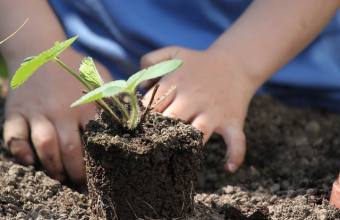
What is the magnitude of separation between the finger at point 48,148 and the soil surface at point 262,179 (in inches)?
2.4

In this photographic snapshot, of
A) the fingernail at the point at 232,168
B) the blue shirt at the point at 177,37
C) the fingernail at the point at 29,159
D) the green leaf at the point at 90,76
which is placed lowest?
the fingernail at the point at 29,159

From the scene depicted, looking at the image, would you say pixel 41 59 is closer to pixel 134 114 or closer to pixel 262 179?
pixel 134 114

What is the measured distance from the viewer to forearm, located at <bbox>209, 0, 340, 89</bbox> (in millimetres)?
1632

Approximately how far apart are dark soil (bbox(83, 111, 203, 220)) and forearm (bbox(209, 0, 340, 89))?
1.87 ft

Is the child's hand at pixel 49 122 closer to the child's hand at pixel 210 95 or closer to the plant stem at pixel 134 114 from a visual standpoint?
the child's hand at pixel 210 95

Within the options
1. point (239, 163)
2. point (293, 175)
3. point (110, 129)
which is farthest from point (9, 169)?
point (293, 175)

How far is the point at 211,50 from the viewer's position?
1610 mm

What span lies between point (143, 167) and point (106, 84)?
15cm

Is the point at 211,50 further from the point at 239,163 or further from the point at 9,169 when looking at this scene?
the point at 9,169

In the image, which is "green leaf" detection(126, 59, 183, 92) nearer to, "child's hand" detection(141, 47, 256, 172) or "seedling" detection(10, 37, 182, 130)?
"seedling" detection(10, 37, 182, 130)

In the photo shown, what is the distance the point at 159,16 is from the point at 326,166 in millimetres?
598

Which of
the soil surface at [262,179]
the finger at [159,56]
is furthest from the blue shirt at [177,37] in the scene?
the finger at [159,56]

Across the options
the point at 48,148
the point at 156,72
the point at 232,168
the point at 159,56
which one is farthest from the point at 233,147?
the point at 156,72

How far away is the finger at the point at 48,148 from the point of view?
1.41 m
